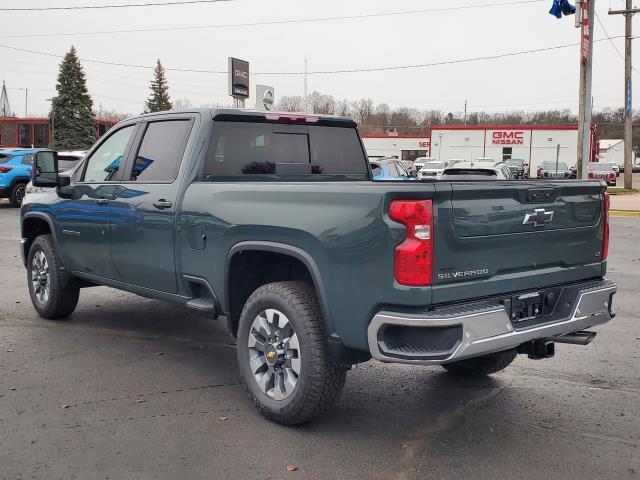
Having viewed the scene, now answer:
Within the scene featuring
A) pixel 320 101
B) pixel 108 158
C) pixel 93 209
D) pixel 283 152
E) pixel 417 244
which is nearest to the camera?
pixel 417 244

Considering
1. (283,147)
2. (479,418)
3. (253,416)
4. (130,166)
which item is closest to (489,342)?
(479,418)

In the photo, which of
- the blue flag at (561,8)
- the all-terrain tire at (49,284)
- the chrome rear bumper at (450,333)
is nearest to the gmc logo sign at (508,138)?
the blue flag at (561,8)

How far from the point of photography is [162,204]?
16.1 feet

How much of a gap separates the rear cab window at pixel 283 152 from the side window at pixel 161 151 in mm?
280

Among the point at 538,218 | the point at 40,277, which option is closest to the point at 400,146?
the point at 40,277

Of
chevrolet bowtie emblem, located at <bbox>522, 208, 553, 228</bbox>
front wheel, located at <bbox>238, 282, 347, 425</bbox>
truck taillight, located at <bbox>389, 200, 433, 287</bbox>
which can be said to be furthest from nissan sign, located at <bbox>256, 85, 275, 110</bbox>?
truck taillight, located at <bbox>389, 200, 433, 287</bbox>

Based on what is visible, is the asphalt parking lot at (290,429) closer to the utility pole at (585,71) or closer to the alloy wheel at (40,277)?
the alloy wheel at (40,277)

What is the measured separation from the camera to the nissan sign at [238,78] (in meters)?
18.5

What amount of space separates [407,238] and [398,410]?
1.51 m

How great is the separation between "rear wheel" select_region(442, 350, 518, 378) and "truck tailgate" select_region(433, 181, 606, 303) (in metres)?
0.95

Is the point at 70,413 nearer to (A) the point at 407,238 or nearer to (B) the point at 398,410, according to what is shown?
(B) the point at 398,410

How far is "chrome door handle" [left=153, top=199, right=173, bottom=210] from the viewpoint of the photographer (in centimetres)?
486

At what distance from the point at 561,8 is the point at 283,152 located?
48.1ft

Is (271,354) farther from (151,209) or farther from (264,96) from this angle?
(264,96)
